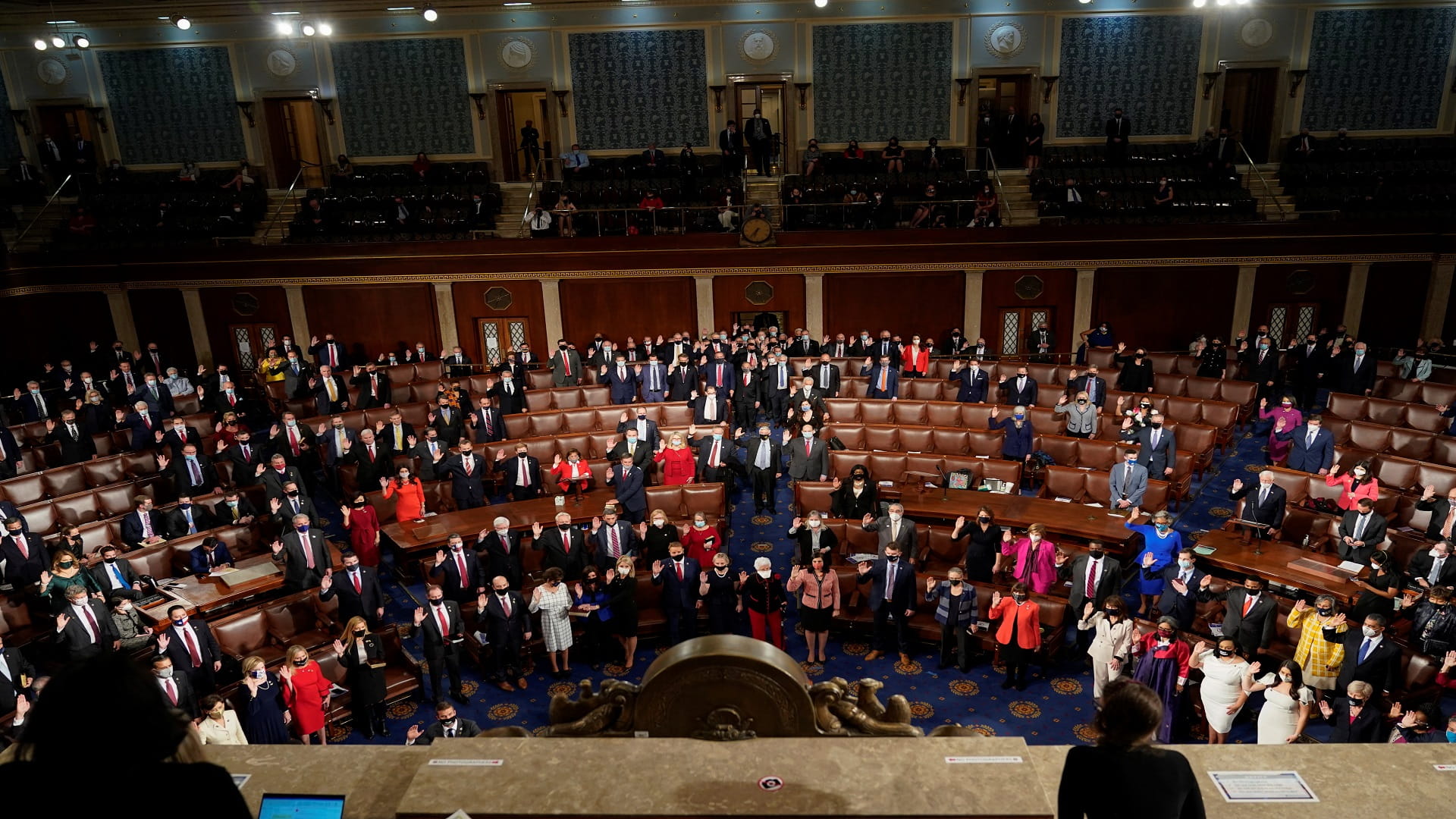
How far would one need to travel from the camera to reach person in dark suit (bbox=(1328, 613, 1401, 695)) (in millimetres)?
7398

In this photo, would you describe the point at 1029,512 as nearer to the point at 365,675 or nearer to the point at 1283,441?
the point at 1283,441

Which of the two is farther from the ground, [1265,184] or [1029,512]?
[1265,184]

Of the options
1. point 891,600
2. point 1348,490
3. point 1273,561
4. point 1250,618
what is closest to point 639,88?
point 891,600

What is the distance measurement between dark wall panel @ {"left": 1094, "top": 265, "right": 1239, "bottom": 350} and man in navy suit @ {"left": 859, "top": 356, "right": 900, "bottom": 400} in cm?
729

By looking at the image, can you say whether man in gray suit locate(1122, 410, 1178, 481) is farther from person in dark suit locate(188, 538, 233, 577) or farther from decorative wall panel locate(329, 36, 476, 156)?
decorative wall panel locate(329, 36, 476, 156)

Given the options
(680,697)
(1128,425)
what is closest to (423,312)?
(1128,425)

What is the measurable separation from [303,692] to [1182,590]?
8290 mm

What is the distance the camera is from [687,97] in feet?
76.4

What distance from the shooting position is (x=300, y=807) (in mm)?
2664

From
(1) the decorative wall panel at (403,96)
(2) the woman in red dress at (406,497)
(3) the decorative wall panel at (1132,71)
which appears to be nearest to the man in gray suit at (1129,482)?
(2) the woman in red dress at (406,497)

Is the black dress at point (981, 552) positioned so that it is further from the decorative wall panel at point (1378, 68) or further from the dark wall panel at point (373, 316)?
the decorative wall panel at point (1378, 68)

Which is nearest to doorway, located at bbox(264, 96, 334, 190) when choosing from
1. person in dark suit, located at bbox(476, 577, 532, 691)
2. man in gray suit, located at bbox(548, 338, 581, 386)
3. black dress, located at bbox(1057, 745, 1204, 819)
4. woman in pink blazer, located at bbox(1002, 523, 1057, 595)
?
man in gray suit, located at bbox(548, 338, 581, 386)

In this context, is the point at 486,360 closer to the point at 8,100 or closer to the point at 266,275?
the point at 266,275

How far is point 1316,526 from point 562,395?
1141 centimetres
